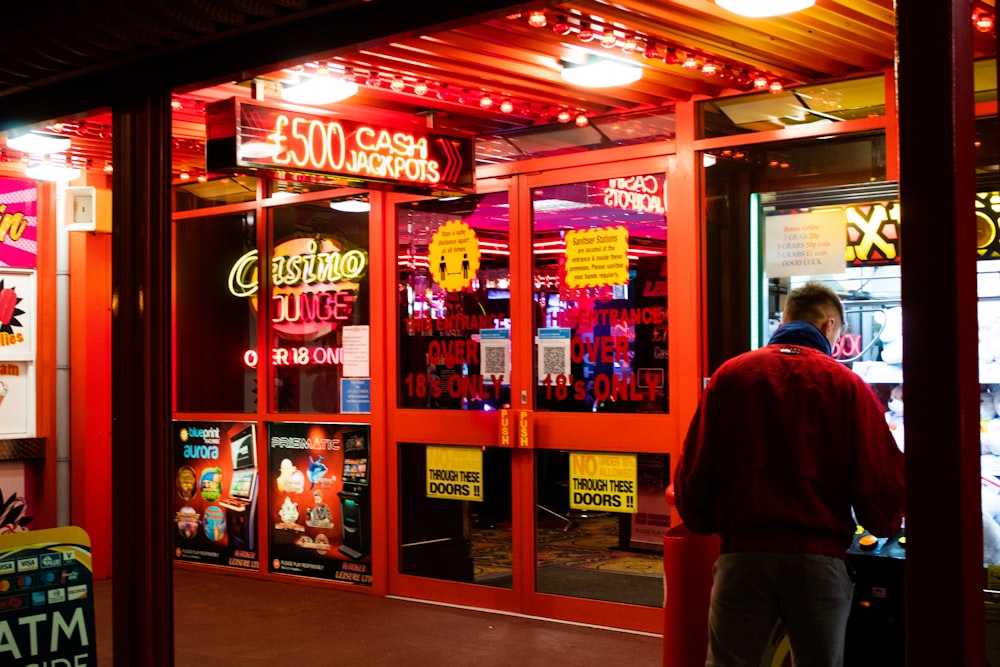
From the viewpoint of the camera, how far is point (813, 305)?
4.03 meters

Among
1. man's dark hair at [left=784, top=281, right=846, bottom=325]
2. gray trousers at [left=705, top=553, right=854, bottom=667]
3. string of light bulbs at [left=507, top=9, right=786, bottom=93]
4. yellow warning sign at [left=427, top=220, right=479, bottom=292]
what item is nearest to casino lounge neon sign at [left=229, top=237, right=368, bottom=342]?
yellow warning sign at [left=427, top=220, right=479, bottom=292]

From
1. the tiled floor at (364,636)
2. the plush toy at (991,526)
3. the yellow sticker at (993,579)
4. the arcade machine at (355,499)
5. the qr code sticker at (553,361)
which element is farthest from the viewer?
the arcade machine at (355,499)

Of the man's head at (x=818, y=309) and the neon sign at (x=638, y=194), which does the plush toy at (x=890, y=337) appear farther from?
the man's head at (x=818, y=309)

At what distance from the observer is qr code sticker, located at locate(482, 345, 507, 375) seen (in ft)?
25.1

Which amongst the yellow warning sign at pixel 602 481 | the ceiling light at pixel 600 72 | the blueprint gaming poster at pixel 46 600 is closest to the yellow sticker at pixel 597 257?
the yellow warning sign at pixel 602 481

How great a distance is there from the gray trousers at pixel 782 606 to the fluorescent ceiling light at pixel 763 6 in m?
2.17

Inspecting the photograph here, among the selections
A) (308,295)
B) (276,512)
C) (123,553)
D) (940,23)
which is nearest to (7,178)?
(308,295)

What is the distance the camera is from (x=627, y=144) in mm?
7090

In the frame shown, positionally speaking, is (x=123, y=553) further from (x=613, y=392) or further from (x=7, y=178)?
(x=7, y=178)

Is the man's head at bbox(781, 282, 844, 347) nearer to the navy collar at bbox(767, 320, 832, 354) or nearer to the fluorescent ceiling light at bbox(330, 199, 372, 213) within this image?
the navy collar at bbox(767, 320, 832, 354)

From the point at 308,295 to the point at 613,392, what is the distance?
8.89 ft

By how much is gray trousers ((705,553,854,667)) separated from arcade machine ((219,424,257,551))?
226 inches

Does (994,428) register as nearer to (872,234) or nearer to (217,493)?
(872,234)

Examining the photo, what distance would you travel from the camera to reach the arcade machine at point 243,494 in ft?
29.6
